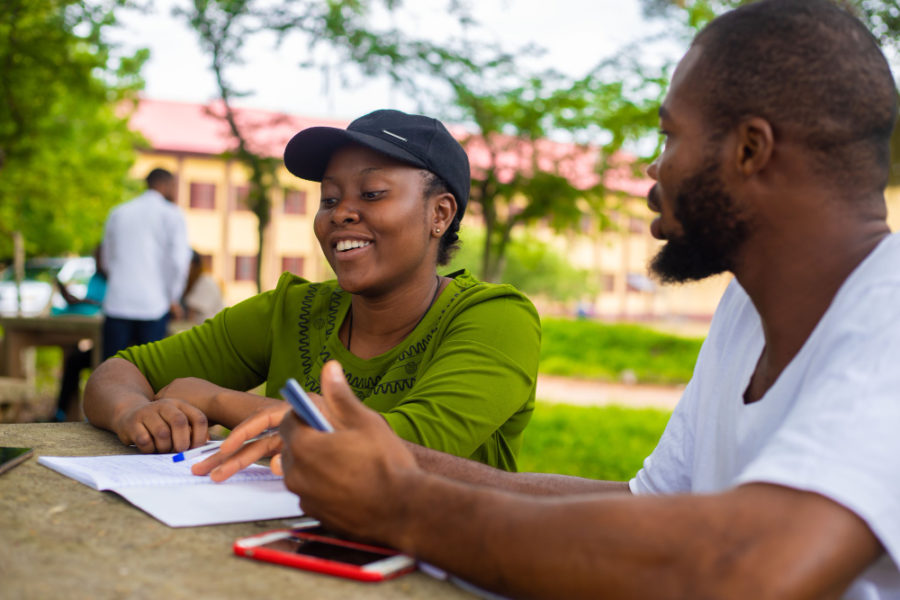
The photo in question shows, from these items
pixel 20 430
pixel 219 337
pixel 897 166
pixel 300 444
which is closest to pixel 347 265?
pixel 219 337

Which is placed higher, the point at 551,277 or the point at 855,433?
the point at 855,433

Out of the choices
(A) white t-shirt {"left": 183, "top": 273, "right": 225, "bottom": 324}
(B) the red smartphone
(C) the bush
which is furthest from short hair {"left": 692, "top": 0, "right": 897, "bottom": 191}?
(C) the bush

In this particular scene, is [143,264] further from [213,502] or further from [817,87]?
[817,87]

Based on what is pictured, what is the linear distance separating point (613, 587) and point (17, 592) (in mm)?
666

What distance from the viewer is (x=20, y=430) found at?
7.04 feet

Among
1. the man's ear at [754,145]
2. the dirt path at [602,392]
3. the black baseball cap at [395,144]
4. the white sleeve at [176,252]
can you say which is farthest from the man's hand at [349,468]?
the dirt path at [602,392]

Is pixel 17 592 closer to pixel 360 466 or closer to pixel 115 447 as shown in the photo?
pixel 360 466

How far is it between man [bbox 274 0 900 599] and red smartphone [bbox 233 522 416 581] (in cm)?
3

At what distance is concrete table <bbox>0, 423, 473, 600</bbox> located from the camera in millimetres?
1046

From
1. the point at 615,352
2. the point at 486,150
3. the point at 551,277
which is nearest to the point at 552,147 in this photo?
the point at 486,150

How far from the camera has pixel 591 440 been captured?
7340 mm

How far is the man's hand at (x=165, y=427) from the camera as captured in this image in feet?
6.31

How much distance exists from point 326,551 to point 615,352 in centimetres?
1352

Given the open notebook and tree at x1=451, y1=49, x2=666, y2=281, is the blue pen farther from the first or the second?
tree at x1=451, y1=49, x2=666, y2=281
